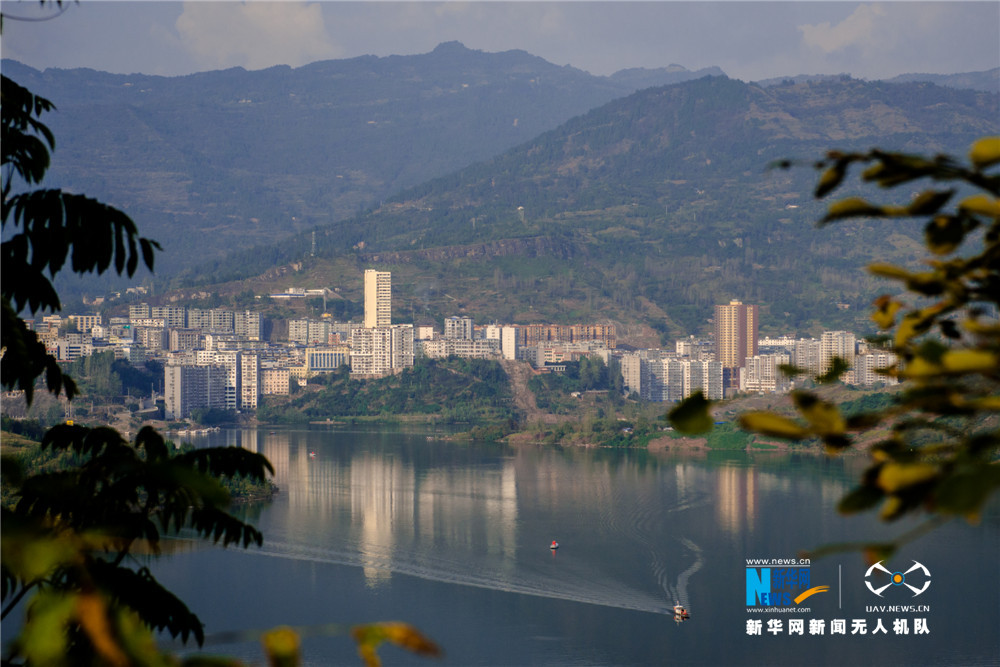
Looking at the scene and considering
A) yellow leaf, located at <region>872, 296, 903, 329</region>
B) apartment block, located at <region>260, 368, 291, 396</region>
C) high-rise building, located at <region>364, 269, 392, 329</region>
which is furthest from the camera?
high-rise building, located at <region>364, 269, 392, 329</region>

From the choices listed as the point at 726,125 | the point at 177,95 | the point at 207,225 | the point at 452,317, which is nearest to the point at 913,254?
the point at 452,317

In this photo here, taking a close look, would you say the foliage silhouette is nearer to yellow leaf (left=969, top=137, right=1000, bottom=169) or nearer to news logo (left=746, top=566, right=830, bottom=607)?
yellow leaf (left=969, top=137, right=1000, bottom=169)

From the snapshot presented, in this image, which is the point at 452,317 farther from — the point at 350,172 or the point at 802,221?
the point at 350,172

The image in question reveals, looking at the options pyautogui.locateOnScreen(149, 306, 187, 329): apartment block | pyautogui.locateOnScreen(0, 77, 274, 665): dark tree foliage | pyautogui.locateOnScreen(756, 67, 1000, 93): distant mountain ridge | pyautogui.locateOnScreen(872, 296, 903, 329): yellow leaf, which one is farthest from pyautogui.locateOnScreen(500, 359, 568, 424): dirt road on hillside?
pyautogui.locateOnScreen(756, 67, 1000, 93): distant mountain ridge

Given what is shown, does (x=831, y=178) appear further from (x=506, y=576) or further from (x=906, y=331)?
(x=506, y=576)

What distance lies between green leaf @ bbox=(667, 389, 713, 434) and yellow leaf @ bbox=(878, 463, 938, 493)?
0.06 m

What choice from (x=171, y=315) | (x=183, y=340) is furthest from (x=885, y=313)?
(x=171, y=315)

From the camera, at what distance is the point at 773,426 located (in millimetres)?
367

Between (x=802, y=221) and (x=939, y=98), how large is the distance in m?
12.6

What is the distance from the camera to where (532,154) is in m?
46.3

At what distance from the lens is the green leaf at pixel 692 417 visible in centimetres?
38

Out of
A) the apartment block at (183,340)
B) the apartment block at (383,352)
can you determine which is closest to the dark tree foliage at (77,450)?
the apartment block at (383,352)

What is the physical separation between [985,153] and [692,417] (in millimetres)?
137

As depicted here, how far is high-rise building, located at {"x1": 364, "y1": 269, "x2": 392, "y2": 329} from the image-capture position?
28625mm
